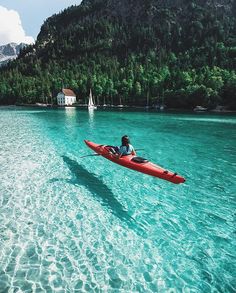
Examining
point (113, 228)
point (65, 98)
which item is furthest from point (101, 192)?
point (65, 98)

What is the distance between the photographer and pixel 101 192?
17.6 meters

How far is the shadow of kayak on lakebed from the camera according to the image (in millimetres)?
13703

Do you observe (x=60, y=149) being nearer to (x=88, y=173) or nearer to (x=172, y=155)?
(x=88, y=173)

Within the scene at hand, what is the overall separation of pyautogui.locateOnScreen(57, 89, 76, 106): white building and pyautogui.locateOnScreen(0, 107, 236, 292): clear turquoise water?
140165mm

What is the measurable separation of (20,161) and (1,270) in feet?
51.5

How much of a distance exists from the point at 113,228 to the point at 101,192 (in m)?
4.68

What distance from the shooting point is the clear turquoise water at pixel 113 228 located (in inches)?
378

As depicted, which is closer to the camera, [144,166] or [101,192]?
[101,192]

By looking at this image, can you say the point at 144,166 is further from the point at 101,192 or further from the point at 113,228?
the point at 113,228

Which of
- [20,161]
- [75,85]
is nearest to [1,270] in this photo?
[20,161]

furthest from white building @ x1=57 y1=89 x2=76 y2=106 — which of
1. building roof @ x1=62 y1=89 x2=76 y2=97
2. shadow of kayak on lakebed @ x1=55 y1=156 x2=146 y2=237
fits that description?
shadow of kayak on lakebed @ x1=55 y1=156 x2=146 y2=237

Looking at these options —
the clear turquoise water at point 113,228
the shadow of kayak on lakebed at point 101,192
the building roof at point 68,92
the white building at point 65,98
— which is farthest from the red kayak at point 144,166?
the building roof at point 68,92

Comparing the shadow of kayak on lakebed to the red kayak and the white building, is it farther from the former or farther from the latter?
the white building

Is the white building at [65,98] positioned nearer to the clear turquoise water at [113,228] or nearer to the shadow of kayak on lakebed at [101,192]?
the clear turquoise water at [113,228]
